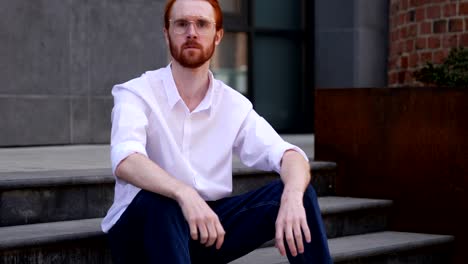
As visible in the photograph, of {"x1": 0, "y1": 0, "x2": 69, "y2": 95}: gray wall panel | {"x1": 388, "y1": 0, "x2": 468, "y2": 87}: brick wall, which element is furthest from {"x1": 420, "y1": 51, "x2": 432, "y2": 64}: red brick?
{"x1": 0, "y1": 0, "x2": 69, "y2": 95}: gray wall panel

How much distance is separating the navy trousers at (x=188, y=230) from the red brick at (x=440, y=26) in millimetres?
5372

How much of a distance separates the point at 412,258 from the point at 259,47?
186 inches

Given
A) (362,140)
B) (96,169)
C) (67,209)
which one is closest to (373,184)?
(362,140)

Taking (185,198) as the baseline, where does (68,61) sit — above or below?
above

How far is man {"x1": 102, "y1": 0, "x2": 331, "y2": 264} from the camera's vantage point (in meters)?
3.31

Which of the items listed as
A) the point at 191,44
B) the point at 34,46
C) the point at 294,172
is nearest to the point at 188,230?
the point at 294,172

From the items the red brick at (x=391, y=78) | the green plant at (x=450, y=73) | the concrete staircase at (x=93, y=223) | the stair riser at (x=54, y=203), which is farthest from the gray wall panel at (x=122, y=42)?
the stair riser at (x=54, y=203)

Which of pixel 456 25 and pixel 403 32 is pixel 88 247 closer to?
pixel 456 25

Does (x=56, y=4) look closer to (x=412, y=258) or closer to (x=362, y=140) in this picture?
(x=362, y=140)

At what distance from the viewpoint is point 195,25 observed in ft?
11.8

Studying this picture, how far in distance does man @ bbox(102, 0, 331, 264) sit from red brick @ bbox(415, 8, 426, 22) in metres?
5.36

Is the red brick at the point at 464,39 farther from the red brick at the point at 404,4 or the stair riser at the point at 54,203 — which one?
the stair riser at the point at 54,203

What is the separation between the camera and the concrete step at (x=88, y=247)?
3.83m

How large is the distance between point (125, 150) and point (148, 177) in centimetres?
16
